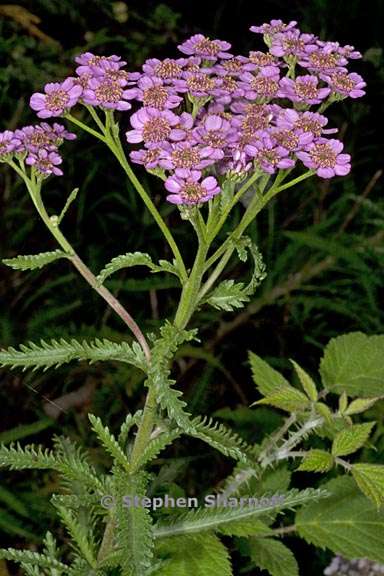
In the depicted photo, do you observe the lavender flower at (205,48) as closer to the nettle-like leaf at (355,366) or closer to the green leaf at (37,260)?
the green leaf at (37,260)

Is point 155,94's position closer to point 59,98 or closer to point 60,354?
point 59,98

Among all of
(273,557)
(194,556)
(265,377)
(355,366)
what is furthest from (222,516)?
(355,366)

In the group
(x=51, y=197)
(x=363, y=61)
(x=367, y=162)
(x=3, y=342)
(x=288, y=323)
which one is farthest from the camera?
(x=363, y=61)

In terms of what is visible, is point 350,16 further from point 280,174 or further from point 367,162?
point 280,174

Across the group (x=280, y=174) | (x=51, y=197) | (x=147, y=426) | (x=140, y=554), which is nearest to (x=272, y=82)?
(x=280, y=174)

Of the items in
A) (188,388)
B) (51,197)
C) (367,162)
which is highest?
(367,162)

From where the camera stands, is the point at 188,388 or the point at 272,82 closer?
the point at 272,82

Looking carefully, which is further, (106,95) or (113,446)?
(113,446)
